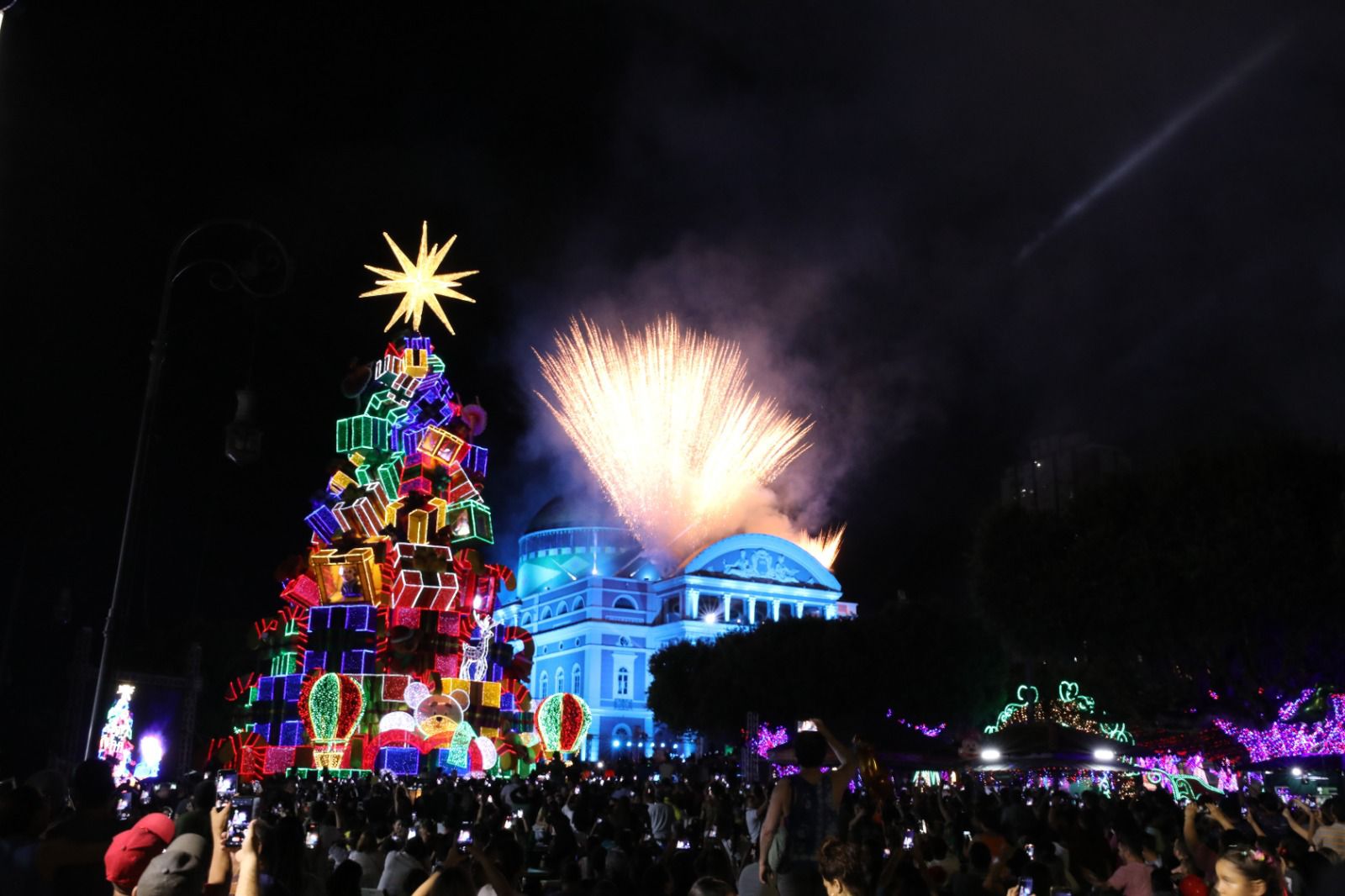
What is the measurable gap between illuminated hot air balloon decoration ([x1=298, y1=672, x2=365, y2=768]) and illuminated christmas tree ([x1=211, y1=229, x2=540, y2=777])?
0.05m

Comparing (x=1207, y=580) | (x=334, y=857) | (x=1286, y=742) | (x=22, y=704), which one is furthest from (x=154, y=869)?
(x=22, y=704)

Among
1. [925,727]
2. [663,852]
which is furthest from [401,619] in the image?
[663,852]

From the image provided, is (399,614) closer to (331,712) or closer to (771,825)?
(331,712)

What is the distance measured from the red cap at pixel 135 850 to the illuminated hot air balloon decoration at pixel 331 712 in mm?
35506

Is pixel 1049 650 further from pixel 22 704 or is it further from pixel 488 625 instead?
pixel 22 704

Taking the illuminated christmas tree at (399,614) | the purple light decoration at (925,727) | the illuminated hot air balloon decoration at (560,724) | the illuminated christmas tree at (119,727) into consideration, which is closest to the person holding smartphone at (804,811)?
the illuminated christmas tree at (119,727)

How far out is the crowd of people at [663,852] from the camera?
5910mm

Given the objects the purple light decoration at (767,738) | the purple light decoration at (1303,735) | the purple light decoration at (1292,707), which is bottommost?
the purple light decoration at (1303,735)

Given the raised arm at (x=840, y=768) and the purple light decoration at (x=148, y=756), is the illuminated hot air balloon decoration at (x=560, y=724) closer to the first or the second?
the purple light decoration at (x=148, y=756)

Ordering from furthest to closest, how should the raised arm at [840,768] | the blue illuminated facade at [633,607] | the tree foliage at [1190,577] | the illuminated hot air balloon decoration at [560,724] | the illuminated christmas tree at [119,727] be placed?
the blue illuminated facade at [633,607] → the illuminated hot air balloon decoration at [560,724] → the illuminated christmas tree at [119,727] → the tree foliage at [1190,577] → the raised arm at [840,768]

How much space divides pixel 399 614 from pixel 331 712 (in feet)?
14.1

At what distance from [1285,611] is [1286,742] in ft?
13.9

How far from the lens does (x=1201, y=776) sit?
3281 cm

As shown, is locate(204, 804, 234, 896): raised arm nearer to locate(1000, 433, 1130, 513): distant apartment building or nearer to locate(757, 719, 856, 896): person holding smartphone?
locate(757, 719, 856, 896): person holding smartphone
